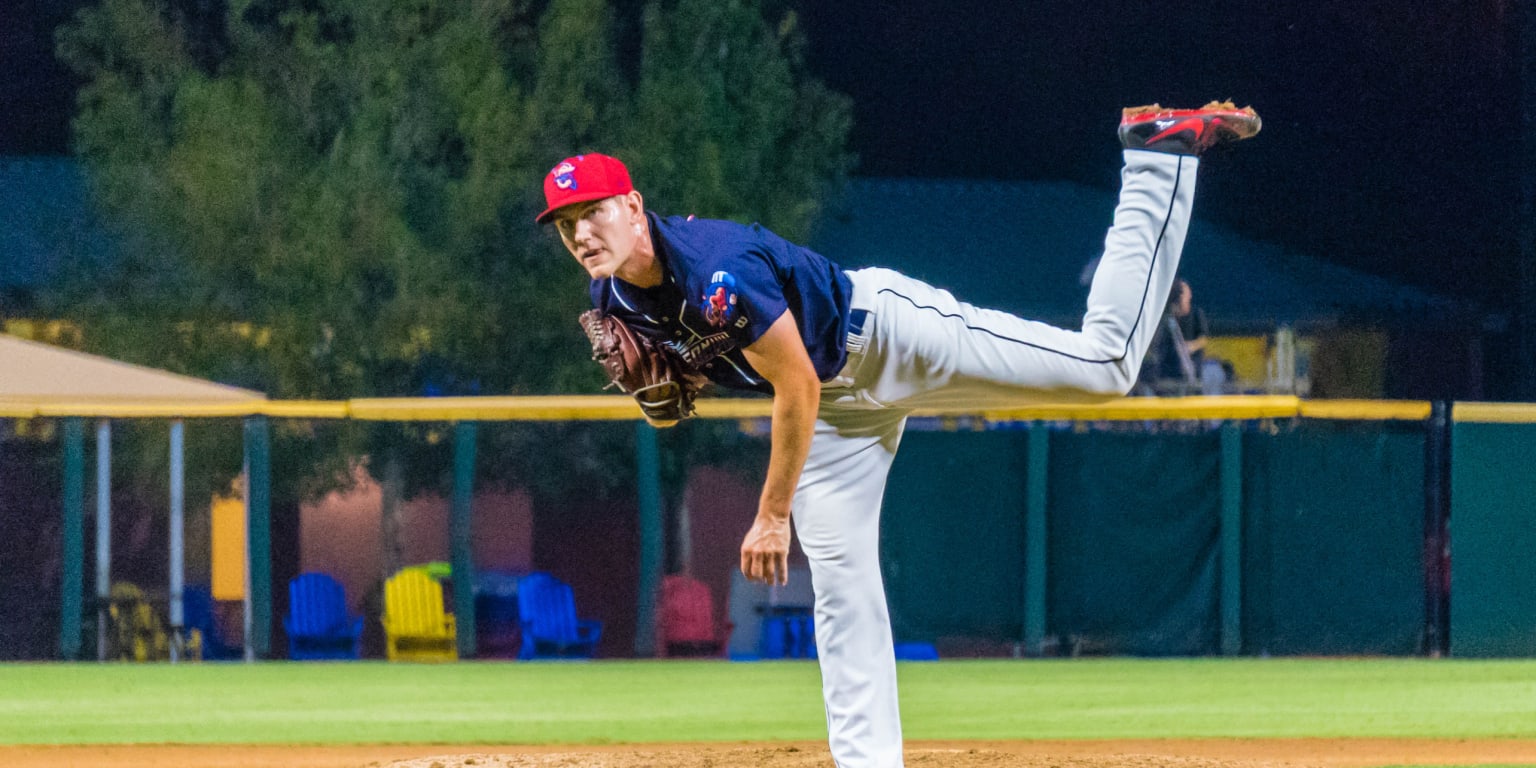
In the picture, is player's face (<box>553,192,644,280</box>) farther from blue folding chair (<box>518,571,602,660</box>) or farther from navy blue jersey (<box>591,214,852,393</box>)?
blue folding chair (<box>518,571,602,660</box>)

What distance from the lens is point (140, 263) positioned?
13625 mm

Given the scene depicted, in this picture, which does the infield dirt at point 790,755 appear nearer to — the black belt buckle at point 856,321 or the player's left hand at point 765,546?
the player's left hand at point 765,546

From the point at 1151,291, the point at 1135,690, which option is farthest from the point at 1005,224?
the point at 1151,291

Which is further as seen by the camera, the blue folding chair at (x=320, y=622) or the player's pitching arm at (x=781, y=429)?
the blue folding chair at (x=320, y=622)

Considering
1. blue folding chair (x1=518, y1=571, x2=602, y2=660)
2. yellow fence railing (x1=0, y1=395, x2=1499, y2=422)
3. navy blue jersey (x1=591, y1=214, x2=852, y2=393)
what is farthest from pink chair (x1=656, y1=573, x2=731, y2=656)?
navy blue jersey (x1=591, y1=214, x2=852, y2=393)

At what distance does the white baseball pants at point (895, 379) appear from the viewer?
408cm

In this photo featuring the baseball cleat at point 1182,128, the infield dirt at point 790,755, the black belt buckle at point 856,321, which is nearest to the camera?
the black belt buckle at point 856,321

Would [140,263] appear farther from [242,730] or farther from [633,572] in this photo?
[242,730]

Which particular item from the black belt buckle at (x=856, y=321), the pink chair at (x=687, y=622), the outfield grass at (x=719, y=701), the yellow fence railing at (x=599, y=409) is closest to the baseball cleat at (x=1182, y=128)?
the black belt buckle at (x=856, y=321)

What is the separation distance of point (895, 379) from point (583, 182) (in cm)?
93

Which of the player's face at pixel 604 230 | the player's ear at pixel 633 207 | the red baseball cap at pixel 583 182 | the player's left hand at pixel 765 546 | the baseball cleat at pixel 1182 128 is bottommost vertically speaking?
the player's left hand at pixel 765 546

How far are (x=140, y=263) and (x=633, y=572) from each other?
601cm

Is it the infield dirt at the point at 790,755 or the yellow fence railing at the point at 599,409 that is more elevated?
the yellow fence railing at the point at 599,409

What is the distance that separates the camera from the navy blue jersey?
3631 millimetres
